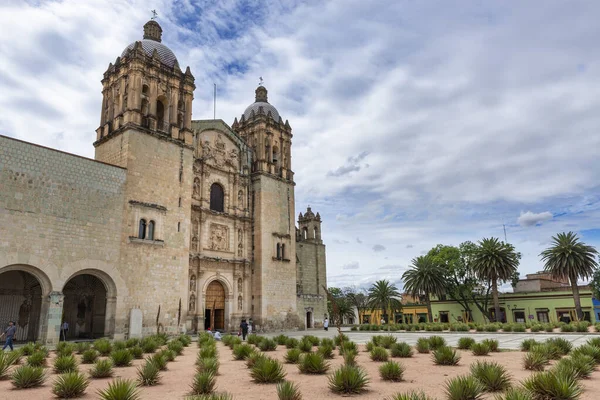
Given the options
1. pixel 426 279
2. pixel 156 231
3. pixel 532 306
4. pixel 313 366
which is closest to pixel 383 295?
pixel 426 279

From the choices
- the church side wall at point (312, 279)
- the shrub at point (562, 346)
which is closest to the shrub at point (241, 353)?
the shrub at point (562, 346)

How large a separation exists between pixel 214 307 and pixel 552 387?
25945 mm

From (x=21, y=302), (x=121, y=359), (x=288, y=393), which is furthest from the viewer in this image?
(x=21, y=302)

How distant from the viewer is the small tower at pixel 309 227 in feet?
139

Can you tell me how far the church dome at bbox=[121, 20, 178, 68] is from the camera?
30041 mm

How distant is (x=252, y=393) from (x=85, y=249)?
54.4ft

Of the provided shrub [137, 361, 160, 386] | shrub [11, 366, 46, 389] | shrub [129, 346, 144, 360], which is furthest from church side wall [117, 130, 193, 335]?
shrub [137, 361, 160, 386]

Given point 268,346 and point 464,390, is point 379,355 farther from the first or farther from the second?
point 464,390

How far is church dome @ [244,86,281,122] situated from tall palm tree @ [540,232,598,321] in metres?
29.3

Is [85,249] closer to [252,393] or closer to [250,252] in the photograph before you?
[250,252]

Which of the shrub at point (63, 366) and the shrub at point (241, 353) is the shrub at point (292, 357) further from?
the shrub at point (63, 366)

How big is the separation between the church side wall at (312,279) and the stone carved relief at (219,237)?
30.7 ft

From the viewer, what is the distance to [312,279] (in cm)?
4044

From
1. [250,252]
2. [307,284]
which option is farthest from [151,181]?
[307,284]
